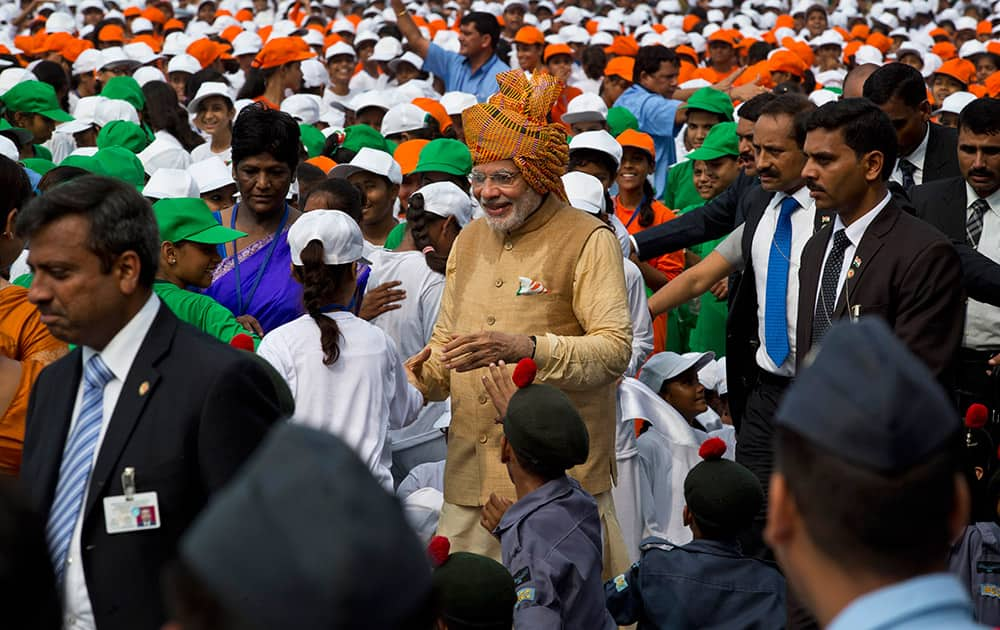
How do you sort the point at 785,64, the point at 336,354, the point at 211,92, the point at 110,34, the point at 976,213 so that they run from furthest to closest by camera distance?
the point at 110,34 → the point at 785,64 → the point at 211,92 → the point at 976,213 → the point at 336,354

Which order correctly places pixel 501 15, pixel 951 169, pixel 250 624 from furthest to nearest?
pixel 501 15 < pixel 951 169 < pixel 250 624

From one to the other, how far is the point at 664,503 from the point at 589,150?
7.53 ft

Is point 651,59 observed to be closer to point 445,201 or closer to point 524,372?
point 445,201

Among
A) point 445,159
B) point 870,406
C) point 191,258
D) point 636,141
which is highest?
point 870,406

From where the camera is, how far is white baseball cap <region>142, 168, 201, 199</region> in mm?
6613

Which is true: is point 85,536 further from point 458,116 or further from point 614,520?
point 458,116

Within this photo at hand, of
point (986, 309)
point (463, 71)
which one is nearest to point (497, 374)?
point (986, 309)

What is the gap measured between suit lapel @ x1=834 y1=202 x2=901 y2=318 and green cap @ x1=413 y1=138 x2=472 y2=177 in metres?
3.19

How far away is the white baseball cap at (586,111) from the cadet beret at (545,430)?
6373 millimetres

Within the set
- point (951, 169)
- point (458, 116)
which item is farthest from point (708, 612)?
point (458, 116)

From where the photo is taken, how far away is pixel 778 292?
5.26m

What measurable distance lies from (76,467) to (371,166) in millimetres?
4648

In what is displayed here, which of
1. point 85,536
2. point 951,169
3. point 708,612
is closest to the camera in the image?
point 85,536

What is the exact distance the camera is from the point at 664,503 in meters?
6.42
